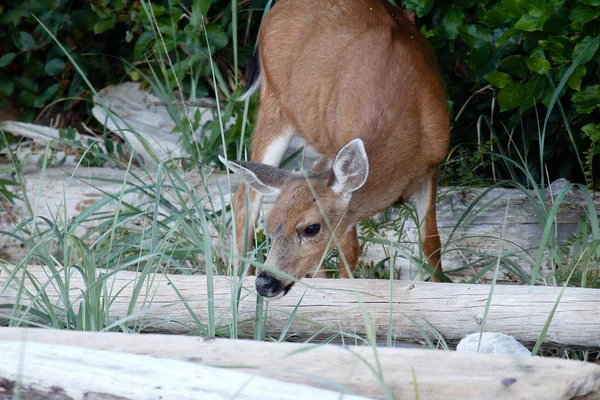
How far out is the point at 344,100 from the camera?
4.66 meters

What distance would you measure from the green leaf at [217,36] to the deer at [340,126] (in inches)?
14.0

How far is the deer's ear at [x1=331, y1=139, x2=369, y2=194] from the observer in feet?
12.5

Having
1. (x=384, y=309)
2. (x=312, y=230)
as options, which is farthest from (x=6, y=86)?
(x=384, y=309)

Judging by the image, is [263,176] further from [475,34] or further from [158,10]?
[158,10]

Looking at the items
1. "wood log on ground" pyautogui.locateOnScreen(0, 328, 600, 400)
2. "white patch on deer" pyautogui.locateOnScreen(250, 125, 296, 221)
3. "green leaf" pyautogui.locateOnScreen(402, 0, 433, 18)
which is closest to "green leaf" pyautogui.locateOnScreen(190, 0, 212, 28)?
"white patch on deer" pyautogui.locateOnScreen(250, 125, 296, 221)

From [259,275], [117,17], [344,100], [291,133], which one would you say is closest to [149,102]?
[117,17]

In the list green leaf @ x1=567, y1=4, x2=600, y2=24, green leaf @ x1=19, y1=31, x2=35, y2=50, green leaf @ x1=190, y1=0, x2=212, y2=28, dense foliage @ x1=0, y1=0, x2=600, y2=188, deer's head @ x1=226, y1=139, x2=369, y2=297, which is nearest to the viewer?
deer's head @ x1=226, y1=139, x2=369, y2=297

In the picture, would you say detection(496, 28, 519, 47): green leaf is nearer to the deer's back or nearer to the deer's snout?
the deer's back

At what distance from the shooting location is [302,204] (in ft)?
13.2

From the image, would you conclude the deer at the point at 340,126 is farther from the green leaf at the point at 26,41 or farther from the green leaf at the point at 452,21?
the green leaf at the point at 26,41

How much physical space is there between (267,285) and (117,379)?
1.30 meters

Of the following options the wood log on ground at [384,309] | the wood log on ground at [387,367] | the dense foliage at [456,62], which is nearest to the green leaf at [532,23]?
the dense foliage at [456,62]

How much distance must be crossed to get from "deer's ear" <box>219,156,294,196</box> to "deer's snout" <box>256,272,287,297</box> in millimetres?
647

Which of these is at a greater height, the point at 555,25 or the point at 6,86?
the point at 555,25
